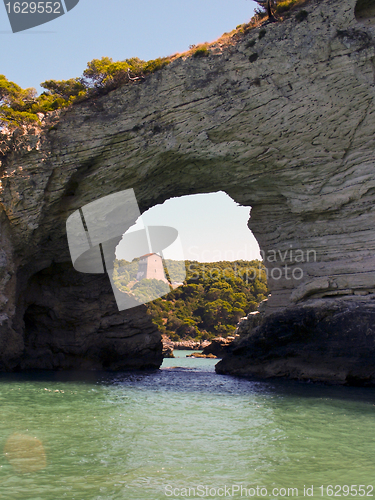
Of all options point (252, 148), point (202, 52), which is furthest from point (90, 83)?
point (252, 148)

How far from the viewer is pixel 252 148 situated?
1708cm

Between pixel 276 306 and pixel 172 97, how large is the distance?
10.9 m

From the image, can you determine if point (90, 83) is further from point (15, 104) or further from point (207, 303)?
point (207, 303)

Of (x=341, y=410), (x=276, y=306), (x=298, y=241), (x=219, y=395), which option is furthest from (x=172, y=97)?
(x=341, y=410)

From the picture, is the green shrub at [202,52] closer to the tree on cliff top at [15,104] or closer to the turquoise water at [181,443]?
the tree on cliff top at [15,104]

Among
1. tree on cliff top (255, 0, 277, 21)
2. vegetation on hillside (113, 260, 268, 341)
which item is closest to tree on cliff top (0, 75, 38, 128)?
tree on cliff top (255, 0, 277, 21)

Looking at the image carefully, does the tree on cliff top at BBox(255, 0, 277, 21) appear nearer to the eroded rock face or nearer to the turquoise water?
the eroded rock face

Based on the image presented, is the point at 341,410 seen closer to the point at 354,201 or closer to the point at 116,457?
the point at 116,457

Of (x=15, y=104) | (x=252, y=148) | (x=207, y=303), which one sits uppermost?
(x=15, y=104)

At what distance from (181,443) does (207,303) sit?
5847 cm

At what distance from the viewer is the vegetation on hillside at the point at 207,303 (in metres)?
62.5

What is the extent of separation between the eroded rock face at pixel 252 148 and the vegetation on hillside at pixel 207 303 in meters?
42.8

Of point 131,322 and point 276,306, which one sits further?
point 131,322

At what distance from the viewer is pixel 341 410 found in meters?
10.2
